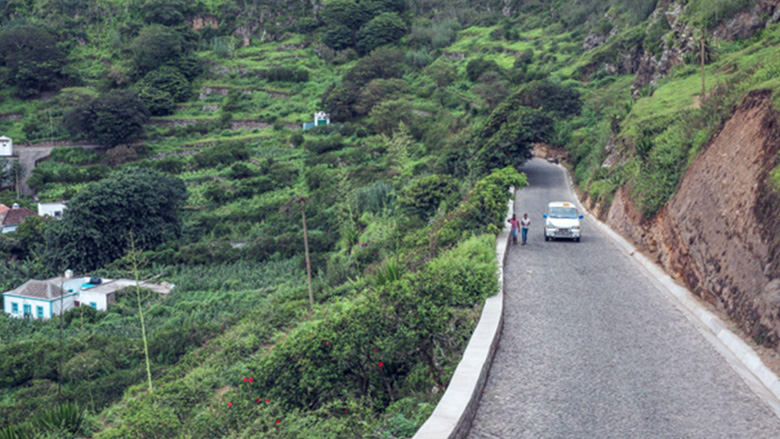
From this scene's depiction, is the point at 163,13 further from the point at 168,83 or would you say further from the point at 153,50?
the point at 168,83

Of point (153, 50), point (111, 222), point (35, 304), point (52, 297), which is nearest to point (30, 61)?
point (153, 50)

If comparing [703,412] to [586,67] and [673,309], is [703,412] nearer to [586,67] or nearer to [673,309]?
[673,309]

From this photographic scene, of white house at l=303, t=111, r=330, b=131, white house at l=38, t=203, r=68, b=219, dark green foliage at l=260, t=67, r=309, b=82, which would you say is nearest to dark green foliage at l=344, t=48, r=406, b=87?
white house at l=303, t=111, r=330, b=131

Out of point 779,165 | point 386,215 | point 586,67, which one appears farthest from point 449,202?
point 586,67

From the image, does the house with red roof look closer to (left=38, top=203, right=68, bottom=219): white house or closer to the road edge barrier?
(left=38, top=203, right=68, bottom=219): white house

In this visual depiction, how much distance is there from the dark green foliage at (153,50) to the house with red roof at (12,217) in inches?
1241

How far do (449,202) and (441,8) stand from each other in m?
77.3

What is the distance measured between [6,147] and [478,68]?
47.0m

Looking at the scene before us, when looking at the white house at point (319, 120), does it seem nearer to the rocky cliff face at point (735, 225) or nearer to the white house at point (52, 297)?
the white house at point (52, 297)

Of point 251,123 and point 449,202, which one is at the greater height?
point 251,123

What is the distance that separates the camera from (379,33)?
82.9 meters

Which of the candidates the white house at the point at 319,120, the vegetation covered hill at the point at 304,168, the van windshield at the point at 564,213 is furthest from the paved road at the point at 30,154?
the van windshield at the point at 564,213

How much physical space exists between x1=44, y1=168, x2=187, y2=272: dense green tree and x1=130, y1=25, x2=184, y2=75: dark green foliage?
34.4 metres

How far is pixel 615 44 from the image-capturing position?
5359 cm
